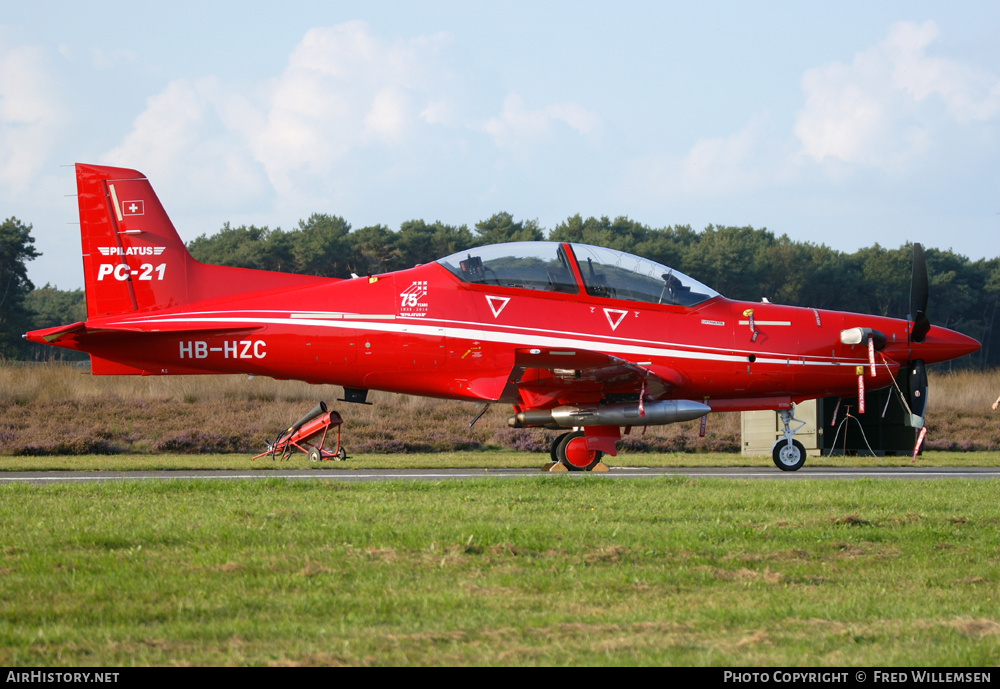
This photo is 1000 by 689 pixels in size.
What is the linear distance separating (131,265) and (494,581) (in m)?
11.2

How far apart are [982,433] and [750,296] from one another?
27988 millimetres

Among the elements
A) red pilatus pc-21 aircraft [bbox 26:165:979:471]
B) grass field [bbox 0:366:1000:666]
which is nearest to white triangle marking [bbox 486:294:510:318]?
red pilatus pc-21 aircraft [bbox 26:165:979:471]

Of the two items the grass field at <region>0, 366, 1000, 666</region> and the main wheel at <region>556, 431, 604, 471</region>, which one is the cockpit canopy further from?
the grass field at <region>0, 366, 1000, 666</region>

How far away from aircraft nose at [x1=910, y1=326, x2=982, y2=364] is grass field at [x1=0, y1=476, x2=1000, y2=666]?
7.01 meters

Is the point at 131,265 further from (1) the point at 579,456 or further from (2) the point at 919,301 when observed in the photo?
(2) the point at 919,301

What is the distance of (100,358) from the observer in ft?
45.1

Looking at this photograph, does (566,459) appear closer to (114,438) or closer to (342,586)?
(342,586)

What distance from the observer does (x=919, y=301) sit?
570 inches

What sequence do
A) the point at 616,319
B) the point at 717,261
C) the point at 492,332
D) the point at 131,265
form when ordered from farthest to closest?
the point at 717,261 → the point at 131,265 → the point at 616,319 → the point at 492,332

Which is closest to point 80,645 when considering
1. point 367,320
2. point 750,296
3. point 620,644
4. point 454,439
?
point 620,644

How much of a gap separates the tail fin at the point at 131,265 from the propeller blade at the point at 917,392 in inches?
386

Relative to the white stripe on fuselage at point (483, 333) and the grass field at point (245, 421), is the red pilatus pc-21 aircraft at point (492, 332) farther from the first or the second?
the grass field at point (245, 421)

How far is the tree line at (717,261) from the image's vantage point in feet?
168

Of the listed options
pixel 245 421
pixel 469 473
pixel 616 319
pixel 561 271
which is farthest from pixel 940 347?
pixel 245 421
